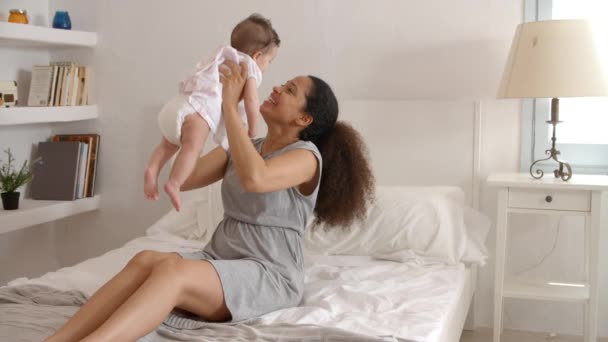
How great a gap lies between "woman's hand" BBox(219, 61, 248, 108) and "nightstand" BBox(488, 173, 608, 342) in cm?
116

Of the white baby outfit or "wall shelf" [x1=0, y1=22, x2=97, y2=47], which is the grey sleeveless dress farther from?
"wall shelf" [x1=0, y1=22, x2=97, y2=47]

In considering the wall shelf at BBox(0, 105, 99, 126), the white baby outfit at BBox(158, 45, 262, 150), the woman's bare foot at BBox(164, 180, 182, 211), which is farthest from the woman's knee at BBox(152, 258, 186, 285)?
the wall shelf at BBox(0, 105, 99, 126)

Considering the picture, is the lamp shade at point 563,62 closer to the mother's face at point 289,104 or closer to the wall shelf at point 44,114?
the mother's face at point 289,104

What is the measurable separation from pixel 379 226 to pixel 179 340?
1.21m

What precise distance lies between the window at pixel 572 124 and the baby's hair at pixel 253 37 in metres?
1.37

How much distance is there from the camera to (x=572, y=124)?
3271 millimetres

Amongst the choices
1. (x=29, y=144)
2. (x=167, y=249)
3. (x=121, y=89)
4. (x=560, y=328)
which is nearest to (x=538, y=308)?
(x=560, y=328)

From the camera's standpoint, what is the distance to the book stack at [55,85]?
3.77 metres

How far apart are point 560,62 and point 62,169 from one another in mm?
2303

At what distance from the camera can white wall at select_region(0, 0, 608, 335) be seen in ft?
10.9

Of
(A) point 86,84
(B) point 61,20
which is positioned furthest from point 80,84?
(B) point 61,20

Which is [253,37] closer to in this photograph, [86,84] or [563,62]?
[563,62]

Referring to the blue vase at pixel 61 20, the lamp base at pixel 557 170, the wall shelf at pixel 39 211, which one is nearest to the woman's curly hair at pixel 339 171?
the lamp base at pixel 557 170

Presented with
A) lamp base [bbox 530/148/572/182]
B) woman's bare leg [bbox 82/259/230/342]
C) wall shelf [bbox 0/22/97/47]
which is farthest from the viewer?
wall shelf [bbox 0/22/97/47]
